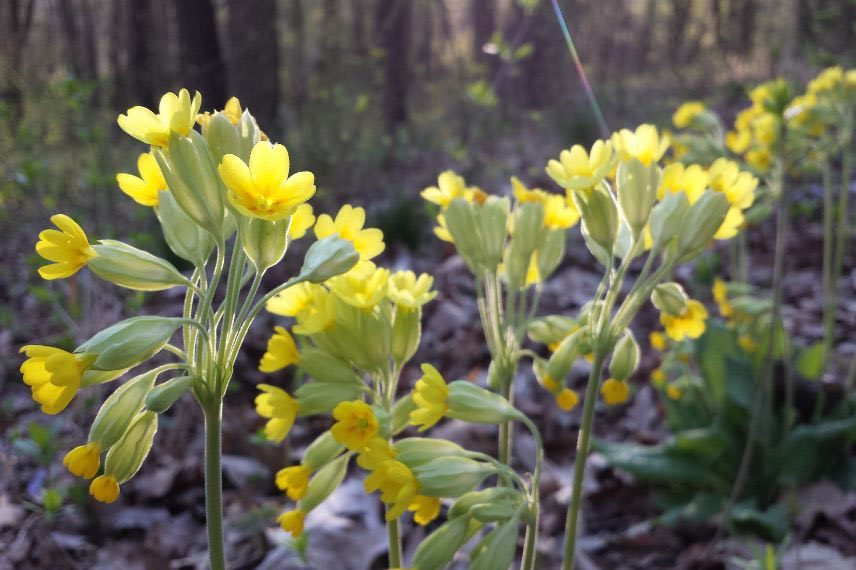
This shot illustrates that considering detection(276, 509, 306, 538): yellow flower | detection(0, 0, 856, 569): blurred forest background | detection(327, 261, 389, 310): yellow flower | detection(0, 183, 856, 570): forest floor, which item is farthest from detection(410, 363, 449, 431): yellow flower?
detection(0, 0, 856, 569): blurred forest background

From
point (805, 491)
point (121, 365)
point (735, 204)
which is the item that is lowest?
point (805, 491)

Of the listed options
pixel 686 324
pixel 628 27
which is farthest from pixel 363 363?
pixel 628 27

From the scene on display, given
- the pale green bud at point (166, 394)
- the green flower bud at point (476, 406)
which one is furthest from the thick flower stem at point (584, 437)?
the pale green bud at point (166, 394)

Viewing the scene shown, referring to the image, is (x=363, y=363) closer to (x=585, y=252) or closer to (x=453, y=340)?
(x=453, y=340)

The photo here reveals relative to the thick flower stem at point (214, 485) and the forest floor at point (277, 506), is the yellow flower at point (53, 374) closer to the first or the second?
the thick flower stem at point (214, 485)

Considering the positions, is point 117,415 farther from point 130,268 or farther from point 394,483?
point 394,483

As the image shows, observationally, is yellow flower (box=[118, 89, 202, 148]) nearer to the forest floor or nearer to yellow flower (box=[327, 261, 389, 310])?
yellow flower (box=[327, 261, 389, 310])
